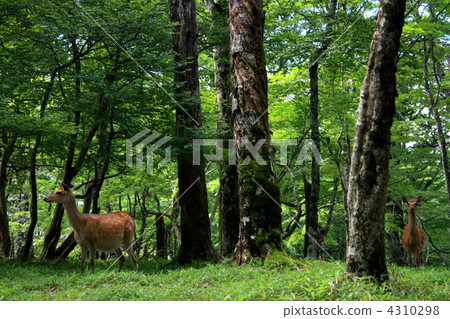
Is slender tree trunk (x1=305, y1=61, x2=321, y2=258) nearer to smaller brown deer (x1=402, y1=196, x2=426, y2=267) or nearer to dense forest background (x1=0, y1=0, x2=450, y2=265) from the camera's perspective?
dense forest background (x1=0, y1=0, x2=450, y2=265)

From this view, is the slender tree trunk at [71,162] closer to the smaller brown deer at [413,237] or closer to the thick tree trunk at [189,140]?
the thick tree trunk at [189,140]

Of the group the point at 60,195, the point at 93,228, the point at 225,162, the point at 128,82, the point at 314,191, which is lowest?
the point at 93,228

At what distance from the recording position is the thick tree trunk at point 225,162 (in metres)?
10.8

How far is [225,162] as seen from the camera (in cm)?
1084

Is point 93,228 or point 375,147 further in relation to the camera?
point 93,228

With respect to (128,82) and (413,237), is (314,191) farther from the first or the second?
(128,82)

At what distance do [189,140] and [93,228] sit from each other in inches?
116

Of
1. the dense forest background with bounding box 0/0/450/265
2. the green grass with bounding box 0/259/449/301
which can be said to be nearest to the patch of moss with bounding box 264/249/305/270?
the green grass with bounding box 0/259/449/301

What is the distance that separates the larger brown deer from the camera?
8.59 m

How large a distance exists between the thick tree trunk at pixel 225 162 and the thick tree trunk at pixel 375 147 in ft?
16.6

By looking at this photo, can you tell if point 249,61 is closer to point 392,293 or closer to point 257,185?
point 257,185

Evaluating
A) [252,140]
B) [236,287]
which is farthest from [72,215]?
[236,287]

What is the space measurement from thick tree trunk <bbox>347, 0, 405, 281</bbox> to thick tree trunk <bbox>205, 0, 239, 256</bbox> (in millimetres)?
5060

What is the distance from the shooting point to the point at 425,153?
1505 cm
